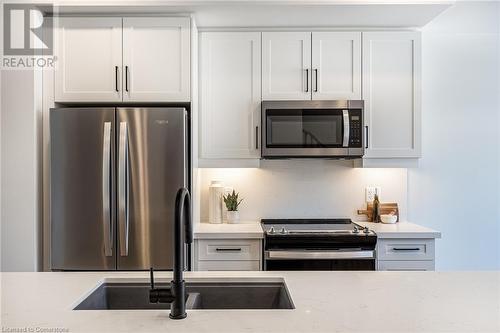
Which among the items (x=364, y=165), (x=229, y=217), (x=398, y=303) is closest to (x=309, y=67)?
(x=364, y=165)

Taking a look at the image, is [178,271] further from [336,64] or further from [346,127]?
[336,64]

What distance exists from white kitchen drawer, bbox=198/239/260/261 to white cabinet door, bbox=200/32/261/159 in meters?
0.66

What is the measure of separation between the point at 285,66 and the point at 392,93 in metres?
0.85

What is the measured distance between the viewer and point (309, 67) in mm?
2922

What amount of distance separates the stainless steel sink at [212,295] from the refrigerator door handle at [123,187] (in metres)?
0.97

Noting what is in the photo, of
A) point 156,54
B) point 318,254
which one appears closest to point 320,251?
point 318,254

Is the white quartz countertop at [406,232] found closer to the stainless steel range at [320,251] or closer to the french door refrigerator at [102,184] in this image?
the stainless steel range at [320,251]

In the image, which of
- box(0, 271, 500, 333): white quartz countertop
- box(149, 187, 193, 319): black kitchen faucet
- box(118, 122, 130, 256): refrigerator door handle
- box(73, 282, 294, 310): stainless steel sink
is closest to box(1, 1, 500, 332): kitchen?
box(118, 122, 130, 256): refrigerator door handle

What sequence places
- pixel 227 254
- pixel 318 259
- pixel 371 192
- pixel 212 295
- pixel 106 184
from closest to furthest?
pixel 212 295 < pixel 106 184 < pixel 318 259 < pixel 227 254 < pixel 371 192

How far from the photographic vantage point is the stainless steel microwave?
2.81 meters

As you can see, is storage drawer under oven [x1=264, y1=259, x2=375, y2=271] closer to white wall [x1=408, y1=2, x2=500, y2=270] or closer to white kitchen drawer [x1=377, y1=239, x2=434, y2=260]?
white kitchen drawer [x1=377, y1=239, x2=434, y2=260]

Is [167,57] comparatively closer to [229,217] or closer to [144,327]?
[229,217]

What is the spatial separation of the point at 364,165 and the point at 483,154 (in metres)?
1.13

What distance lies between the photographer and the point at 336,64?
2.92 metres
